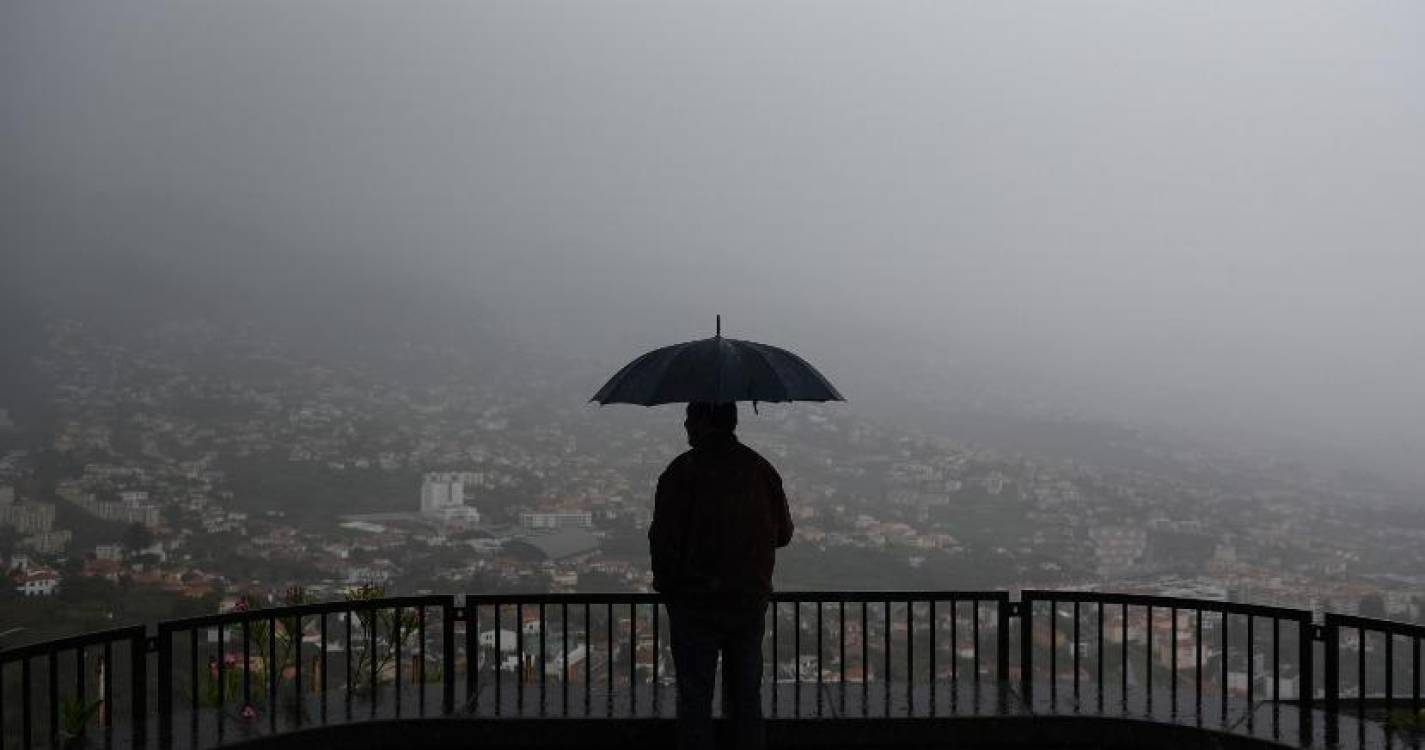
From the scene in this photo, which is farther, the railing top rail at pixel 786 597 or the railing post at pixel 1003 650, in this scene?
the railing post at pixel 1003 650

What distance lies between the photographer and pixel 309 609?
6.74m

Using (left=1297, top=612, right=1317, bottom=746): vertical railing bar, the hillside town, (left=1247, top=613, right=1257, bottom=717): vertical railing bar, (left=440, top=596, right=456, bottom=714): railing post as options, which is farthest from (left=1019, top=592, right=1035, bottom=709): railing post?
the hillside town

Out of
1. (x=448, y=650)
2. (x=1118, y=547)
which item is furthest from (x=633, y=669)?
(x=1118, y=547)

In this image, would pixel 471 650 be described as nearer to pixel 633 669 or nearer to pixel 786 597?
pixel 633 669

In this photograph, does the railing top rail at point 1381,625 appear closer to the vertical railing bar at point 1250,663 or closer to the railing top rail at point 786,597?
the vertical railing bar at point 1250,663

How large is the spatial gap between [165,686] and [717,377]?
422 cm

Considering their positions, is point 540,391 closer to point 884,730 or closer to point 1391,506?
point 1391,506

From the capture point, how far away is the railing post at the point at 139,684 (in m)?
6.09

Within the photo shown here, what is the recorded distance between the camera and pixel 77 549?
25.8 metres

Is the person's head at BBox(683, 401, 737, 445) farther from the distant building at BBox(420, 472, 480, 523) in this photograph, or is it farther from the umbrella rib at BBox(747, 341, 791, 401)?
the distant building at BBox(420, 472, 480, 523)

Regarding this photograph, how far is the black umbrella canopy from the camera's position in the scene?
16.4ft

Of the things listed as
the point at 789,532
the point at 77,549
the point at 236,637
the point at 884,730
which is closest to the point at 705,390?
the point at 789,532

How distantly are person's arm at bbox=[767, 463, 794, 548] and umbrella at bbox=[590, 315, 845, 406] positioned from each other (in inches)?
16.6

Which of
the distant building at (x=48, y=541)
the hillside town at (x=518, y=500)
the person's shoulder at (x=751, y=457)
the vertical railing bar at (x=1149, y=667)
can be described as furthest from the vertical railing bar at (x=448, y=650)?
the distant building at (x=48, y=541)
